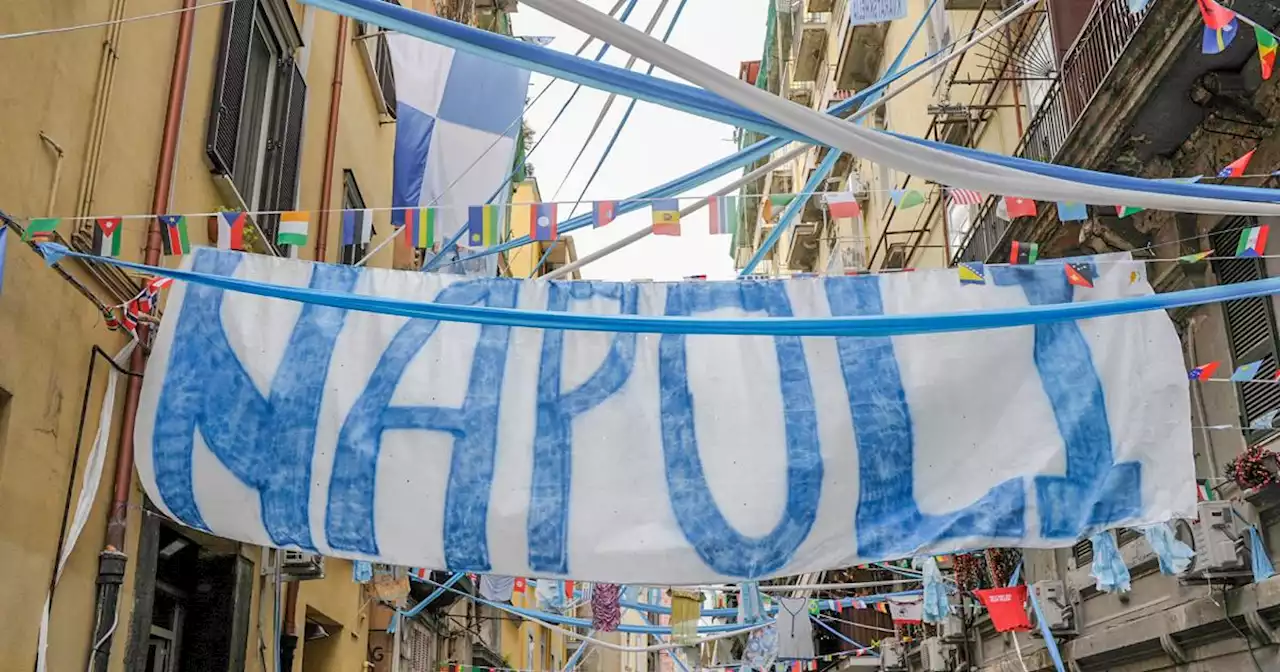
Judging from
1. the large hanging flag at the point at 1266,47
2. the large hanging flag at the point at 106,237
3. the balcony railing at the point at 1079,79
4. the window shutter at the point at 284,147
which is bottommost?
the large hanging flag at the point at 106,237

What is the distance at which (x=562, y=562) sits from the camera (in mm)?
5297

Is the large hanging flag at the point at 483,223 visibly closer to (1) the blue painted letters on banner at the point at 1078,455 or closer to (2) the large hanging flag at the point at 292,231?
(2) the large hanging flag at the point at 292,231

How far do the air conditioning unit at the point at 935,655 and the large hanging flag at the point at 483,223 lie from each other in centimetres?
1615

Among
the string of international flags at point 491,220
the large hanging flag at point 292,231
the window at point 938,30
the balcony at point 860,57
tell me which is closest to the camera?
the string of international flags at point 491,220

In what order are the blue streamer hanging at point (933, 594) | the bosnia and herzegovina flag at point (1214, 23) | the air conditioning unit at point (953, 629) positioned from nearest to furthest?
the bosnia and herzegovina flag at point (1214, 23) < the blue streamer hanging at point (933, 594) < the air conditioning unit at point (953, 629)

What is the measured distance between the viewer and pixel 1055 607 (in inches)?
570

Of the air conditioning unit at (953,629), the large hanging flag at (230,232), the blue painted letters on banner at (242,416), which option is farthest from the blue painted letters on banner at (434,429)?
the air conditioning unit at (953,629)

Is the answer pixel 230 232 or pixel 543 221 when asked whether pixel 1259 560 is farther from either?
pixel 230 232

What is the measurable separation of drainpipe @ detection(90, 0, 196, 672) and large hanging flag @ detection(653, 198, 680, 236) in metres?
2.80

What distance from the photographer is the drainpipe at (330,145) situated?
34.3ft

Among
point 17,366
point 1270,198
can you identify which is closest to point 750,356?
point 1270,198

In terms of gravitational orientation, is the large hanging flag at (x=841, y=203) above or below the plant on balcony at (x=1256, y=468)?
above

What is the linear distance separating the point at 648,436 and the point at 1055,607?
35.1ft

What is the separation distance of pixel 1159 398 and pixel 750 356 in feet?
6.35
